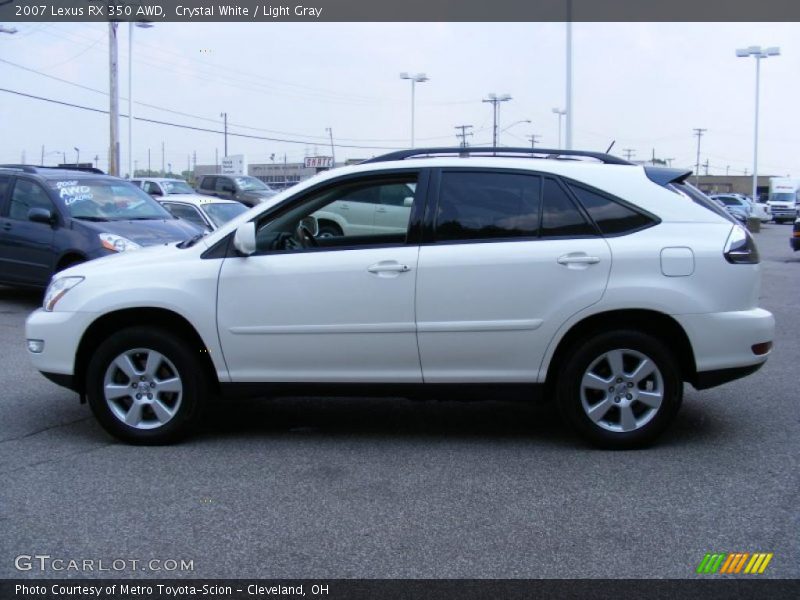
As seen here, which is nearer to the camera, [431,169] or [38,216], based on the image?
[431,169]

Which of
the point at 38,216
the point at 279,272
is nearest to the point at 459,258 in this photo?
the point at 279,272

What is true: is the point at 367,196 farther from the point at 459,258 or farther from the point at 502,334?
the point at 502,334

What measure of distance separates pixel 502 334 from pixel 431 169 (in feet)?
3.79

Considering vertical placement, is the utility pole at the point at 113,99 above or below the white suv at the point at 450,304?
above

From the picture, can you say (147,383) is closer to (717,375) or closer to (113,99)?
(717,375)

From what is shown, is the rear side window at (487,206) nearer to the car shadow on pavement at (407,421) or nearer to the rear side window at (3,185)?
the car shadow on pavement at (407,421)

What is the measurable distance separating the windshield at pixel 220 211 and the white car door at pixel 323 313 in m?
9.96

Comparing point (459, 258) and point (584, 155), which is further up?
point (584, 155)

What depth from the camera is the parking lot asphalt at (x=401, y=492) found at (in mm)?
3840

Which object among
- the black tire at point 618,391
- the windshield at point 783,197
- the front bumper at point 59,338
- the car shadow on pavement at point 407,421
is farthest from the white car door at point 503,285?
the windshield at point 783,197

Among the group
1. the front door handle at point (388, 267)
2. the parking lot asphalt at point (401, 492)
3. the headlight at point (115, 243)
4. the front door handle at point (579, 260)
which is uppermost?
the headlight at point (115, 243)

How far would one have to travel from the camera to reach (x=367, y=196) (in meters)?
5.64
